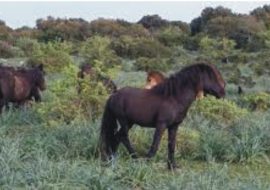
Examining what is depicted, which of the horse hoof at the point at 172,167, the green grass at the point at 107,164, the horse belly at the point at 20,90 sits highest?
the horse belly at the point at 20,90

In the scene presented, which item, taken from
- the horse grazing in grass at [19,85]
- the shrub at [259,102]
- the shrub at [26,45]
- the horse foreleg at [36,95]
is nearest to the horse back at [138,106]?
the horse grazing in grass at [19,85]

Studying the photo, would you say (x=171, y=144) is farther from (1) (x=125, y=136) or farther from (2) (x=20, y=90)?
(2) (x=20, y=90)

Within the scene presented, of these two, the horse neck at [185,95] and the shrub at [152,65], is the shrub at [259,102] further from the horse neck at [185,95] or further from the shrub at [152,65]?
the shrub at [152,65]

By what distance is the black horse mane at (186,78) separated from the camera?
928 cm

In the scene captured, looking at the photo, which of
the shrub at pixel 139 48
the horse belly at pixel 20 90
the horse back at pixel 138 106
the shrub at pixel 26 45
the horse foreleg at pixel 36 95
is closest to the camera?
the horse back at pixel 138 106

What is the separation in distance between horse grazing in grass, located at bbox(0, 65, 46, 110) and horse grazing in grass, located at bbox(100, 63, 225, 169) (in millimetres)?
5153

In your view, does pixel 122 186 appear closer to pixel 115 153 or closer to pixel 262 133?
pixel 115 153

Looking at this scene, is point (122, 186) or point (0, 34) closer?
point (122, 186)

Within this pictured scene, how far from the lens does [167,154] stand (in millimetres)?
10156

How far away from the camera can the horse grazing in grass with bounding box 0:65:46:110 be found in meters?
14.3

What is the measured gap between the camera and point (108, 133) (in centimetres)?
970

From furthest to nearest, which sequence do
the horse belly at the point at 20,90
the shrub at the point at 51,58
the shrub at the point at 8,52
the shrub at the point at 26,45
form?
1. the shrub at the point at 26,45
2. the shrub at the point at 8,52
3. the shrub at the point at 51,58
4. the horse belly at the point at 20,90

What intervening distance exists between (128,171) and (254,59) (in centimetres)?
2339

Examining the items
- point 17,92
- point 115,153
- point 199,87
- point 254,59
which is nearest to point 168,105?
point 199,87
